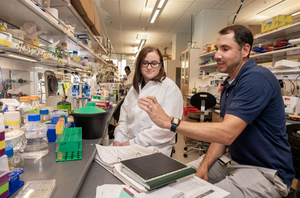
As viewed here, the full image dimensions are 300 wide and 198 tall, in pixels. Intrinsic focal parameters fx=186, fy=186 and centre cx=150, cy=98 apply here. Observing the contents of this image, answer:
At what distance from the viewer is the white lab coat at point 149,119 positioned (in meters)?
1.49

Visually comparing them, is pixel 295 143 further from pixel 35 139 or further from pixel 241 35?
pixel 35 139

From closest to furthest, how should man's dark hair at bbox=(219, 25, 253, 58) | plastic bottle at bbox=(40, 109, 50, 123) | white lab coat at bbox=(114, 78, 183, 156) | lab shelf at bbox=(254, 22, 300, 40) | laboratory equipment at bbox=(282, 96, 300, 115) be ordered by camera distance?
plastic bottle at bbox=(40, 109, 50, 123) → man's dark hair at bbox=(219, 25, 253, 58) → white lab coat at bbox=(114, 78, 183, 156) → laboratory equipment at bbox=(282, 96, 300, 115) → lab shelf at bbox=(254, 22, 300, 40)

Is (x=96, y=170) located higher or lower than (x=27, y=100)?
lower

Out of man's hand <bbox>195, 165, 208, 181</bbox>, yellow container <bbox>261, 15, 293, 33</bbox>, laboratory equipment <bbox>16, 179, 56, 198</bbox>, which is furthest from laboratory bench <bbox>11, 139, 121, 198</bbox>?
yellow container <bbox>261, 15, 293, 33</bbox>

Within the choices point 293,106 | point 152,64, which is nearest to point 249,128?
→ point 152,64

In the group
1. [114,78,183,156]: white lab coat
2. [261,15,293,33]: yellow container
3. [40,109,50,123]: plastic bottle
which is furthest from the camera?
[261,15,293,33]: yellow container

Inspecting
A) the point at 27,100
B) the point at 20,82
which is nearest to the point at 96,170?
the point at 27,100

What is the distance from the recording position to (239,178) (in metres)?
1.13

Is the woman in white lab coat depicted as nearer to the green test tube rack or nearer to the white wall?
the green test tube rack

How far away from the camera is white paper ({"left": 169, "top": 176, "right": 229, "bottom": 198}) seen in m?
0.74

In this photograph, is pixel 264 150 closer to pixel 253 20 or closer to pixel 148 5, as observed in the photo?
pixel 148 5

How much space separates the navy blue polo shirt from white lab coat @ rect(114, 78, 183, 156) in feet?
1.87

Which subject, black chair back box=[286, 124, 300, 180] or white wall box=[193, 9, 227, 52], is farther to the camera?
white wall box=[193, 9, 227, 52]

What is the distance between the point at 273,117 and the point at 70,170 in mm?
1166
